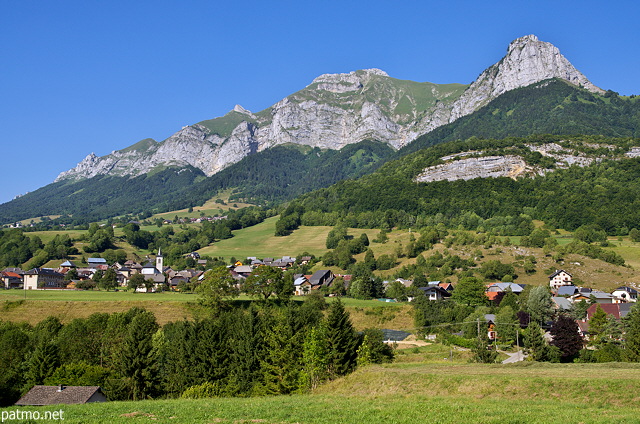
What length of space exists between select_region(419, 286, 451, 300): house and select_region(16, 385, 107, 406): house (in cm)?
6024

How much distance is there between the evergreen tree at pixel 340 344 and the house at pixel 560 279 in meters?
62.4

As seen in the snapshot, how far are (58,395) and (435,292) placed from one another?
213ft

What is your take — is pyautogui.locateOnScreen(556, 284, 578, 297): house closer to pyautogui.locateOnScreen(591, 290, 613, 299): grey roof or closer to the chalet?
pyautogui.locateOnScreen(591, 290, 613, 299): grey roof

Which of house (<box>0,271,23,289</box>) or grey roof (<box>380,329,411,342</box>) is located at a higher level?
house (<box>0,271,23,289</box>)

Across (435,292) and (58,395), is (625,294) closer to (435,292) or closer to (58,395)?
(435,292)

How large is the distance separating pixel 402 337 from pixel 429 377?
119ft

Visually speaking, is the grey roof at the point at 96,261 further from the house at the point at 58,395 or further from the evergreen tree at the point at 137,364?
the house at the point at 58,395

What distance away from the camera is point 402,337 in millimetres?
71188

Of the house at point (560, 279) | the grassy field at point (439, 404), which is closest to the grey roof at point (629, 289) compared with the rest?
the house at point (560, 279)

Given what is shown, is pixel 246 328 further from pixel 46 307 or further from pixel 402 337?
pixel 46 307

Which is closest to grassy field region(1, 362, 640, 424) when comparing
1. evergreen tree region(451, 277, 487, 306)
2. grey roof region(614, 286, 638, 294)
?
evergreen tree region(451, 277, 487, 306)

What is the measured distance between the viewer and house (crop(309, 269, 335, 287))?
10556cm

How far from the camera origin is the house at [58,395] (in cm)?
3675

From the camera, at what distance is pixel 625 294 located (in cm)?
8731
